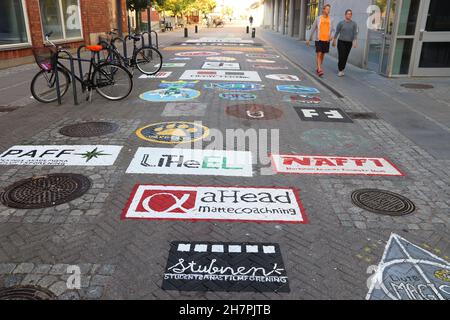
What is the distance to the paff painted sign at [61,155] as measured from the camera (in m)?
5.68

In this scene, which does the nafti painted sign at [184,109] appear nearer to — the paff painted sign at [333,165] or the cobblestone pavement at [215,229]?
the cobblestone pavement at [215,229]

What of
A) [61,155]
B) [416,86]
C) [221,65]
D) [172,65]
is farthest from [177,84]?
[416,86]

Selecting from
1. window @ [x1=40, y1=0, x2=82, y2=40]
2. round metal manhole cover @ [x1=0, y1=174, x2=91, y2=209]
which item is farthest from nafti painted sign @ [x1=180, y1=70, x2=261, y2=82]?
round metal manhole cover @ [x1=0, y1=174, x2=91, y2=209]

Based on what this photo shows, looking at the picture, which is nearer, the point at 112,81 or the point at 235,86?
the point at 112,81

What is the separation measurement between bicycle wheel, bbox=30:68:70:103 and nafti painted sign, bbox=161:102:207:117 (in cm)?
263

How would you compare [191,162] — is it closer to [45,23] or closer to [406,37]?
[406,37]

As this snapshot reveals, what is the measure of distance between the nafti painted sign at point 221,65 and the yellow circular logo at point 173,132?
7.67m

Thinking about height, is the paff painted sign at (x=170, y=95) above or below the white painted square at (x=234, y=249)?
above

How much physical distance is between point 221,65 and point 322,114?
25.3 ft

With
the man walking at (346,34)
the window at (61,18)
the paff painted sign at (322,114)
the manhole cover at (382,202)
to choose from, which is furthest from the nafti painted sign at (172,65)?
the manhole cover at (382,202)

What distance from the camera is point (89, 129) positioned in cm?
716

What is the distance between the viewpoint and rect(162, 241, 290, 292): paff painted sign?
3229mm

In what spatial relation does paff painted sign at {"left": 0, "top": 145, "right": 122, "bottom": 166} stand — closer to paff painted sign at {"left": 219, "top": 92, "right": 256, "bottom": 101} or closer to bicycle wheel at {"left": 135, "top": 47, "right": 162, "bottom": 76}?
paff painted sign at {"left": 219, "top": 92, "right": 256, "bottom": 101}
